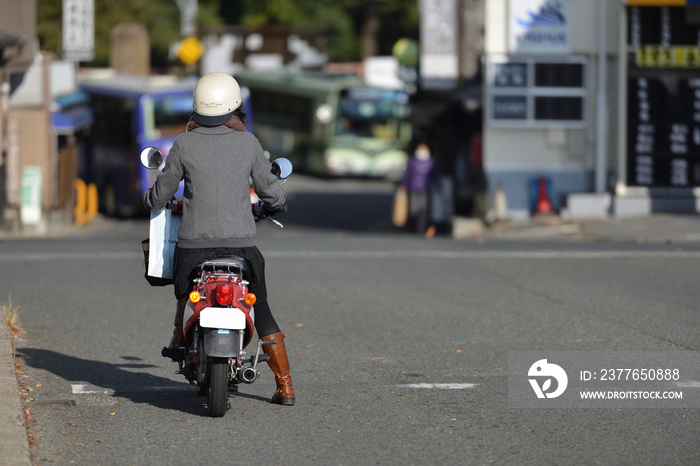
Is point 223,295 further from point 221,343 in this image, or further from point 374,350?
point 374,350

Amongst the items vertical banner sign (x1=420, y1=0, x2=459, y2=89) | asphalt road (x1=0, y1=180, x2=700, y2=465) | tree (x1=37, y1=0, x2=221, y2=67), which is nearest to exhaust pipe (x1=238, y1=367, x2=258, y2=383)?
asphalt road (x1=0, y1=180, x2=700, y2=465)

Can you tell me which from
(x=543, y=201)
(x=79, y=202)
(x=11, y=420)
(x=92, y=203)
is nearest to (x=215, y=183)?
(x=11, y=420)

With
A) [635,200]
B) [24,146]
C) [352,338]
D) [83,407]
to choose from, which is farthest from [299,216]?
[83,407]

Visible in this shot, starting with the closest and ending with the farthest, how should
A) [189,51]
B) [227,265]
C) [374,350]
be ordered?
1. [227,265]
2. [374,350]
3. [189,51]

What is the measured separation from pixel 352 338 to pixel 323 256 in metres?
6.30

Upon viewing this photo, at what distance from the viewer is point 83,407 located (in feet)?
21.3

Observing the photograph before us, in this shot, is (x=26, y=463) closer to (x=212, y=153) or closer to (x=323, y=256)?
(x=212, y=153)

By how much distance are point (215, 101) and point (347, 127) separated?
3647 centimetres

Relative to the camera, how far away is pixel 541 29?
23.7 m

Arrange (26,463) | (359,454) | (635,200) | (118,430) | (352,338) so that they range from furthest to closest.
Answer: (635,200), (352,338), (118,430), (359,454), (26,463)

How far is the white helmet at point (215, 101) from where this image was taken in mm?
6109

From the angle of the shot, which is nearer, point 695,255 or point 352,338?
point 352,338

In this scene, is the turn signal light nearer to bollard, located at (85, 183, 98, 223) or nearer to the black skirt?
the black skirt

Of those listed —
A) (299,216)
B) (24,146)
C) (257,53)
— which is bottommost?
(299,216)
